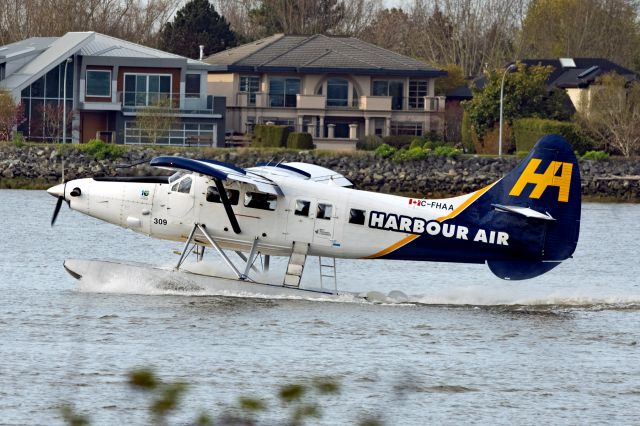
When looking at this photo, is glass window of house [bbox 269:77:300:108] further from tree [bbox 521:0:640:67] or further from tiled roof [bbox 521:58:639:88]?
tree [bbox 521:0:640:67]

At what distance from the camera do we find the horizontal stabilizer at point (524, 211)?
18.2 m

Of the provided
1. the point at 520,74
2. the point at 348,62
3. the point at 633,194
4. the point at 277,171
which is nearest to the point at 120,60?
the point at 348,62

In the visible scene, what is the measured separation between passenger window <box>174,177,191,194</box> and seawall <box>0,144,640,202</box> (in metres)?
26.1

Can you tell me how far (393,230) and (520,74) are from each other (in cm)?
4083

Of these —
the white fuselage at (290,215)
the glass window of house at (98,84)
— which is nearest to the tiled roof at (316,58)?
the glass window of house at (98,84)

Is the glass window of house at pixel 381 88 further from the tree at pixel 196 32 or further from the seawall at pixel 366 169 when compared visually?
the seawall at pixel 366 169

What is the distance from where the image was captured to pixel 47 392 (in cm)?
1335

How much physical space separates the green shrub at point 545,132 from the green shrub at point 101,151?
1584 cm

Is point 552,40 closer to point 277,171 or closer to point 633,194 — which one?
point 633,194

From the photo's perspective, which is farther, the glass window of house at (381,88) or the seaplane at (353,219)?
the glass window of house at (381,88)

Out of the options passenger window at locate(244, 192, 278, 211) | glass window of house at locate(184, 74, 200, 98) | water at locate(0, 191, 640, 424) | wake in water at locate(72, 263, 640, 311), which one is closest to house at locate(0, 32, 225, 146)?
glass window of house at locate(184, 74, 200, 98)

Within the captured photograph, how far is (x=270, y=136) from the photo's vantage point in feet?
180

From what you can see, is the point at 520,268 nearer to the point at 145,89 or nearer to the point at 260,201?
the point at 260,201

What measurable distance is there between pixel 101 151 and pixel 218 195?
2841 cm
